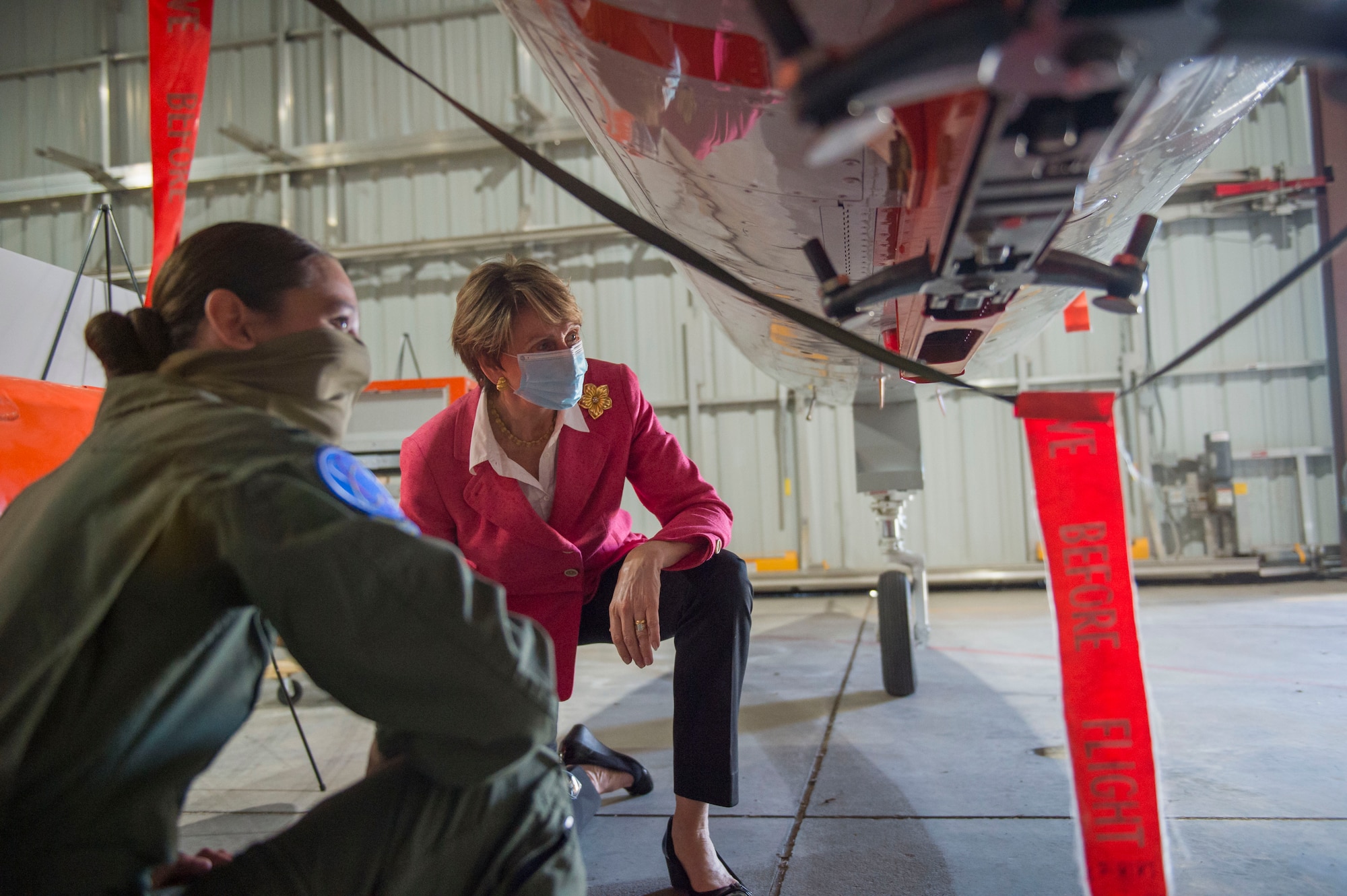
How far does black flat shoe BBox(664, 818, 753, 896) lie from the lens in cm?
101

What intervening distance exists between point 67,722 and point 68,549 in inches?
4.2

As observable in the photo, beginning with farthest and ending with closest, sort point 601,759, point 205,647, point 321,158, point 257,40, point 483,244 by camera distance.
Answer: point 257,40 → point 321,158 → point 483,244 → point 601,759 → point 205,647

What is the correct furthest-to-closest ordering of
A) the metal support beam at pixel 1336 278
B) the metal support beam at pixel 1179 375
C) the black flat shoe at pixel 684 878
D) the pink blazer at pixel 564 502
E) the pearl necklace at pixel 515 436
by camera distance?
the metal support beam at pixel 1179 375
the metal support beam at pixel 1336 278
the pearl necklace at pixel 515 436
the pink blazer at pixel 564 502
the black flat shoe at pixel 684 878

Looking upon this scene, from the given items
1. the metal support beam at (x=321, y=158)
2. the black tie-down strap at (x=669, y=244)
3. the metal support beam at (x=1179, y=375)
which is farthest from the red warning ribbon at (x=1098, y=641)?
the metal support beam at (x=321, y=158)

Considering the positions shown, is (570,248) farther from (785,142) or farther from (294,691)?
(785,142)

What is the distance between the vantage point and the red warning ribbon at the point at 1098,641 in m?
0.72

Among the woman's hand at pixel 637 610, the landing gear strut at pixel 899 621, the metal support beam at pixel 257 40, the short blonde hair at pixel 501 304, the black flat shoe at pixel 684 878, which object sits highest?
the metal support beam at pixel 257 40

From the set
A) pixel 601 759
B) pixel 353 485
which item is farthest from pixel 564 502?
pixel 353 485

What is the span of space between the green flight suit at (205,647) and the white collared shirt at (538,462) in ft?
2.42

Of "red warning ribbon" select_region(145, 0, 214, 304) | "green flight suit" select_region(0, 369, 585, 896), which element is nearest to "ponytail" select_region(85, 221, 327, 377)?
"green flight suit" select_region(0, 369, 585, 896)

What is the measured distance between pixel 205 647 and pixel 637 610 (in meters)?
0.56

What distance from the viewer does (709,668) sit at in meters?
1.07

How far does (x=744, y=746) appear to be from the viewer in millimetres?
1717

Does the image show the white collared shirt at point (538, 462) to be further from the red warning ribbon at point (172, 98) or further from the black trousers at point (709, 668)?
the red warning ribbon at point (172, 98)
